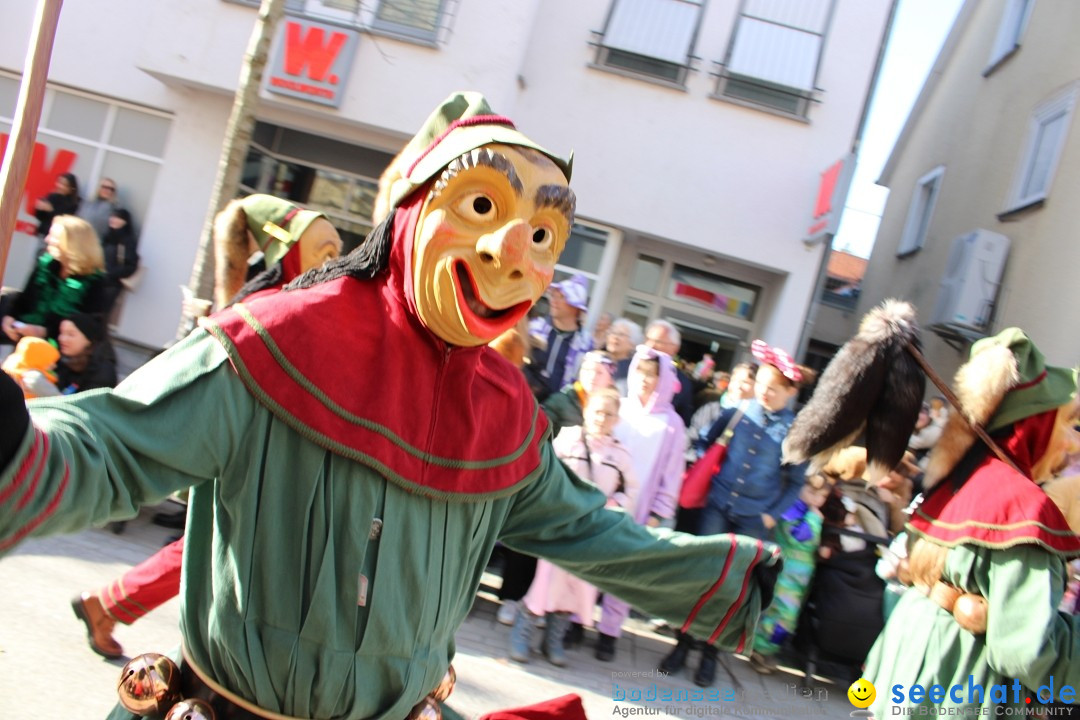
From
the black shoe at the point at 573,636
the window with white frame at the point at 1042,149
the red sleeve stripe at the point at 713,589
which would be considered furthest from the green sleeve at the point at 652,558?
the window with white frame at the point at 1042,149

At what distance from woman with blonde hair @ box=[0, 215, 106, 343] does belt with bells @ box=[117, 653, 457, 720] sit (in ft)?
14.0

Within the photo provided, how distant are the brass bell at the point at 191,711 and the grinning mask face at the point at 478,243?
2.60ft

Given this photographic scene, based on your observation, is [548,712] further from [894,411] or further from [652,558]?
[894,411]

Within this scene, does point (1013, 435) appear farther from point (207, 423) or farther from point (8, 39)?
point (8, 39)

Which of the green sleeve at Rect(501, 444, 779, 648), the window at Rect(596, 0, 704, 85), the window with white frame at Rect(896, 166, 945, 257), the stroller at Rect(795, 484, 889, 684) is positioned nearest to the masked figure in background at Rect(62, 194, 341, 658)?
the green sleeve at Rect(501, 444, 779, 648)

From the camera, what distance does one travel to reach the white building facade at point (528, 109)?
30.9 ft

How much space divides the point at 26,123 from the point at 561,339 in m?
4.92

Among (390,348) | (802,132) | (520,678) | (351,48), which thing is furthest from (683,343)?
(390,348)

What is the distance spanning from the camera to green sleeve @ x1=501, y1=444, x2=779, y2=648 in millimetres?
1983

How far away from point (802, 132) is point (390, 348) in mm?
8976

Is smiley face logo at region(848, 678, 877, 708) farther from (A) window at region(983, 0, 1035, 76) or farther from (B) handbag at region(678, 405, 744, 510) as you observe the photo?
(A) window at region(983, 0, 1035, 76)

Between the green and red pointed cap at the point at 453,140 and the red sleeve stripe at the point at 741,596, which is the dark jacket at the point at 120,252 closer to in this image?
the green and red pointed cap at the point at 453,140

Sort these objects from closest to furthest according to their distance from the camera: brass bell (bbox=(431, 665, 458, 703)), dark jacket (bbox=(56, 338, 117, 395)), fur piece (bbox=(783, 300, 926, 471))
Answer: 1. brass bell (bbox=(431, 665, 458, 703))
2. fur piece (bbox=(783, 300, 926, 471))
3. dark jacket (bbox=(56, 338, 117, 395))

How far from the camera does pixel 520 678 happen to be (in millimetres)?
4645
